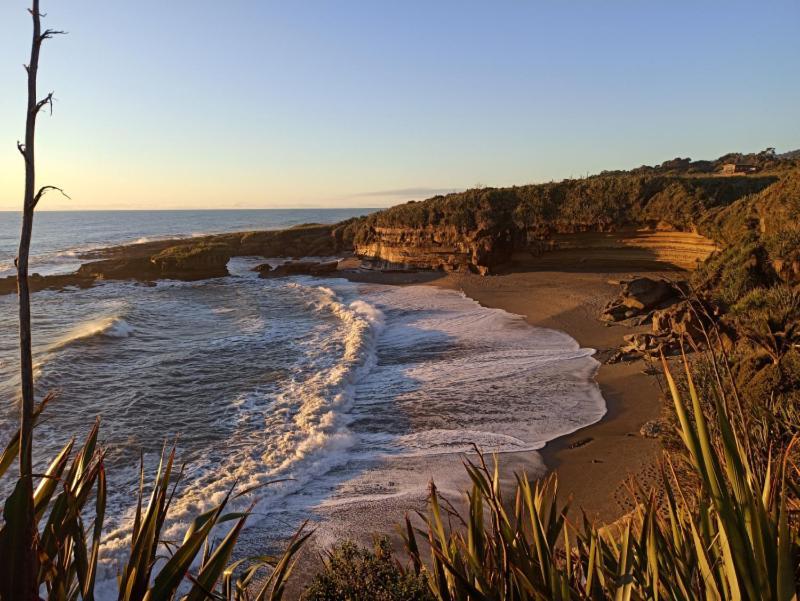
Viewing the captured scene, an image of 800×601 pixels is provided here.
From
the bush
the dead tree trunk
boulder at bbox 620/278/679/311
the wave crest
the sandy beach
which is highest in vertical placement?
the dead tree trunk

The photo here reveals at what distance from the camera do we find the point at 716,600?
189 centimetres

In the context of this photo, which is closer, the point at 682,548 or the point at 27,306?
the point at 27,306

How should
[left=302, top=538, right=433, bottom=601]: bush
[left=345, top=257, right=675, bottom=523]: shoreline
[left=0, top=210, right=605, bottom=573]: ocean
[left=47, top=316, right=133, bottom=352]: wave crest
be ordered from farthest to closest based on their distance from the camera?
[left=47, top=316, right=133, bottom=352]: wave crest, [left=0, top=210, right=605, bottom=573]: ocean, [left=345, top=257, right=675, bottom=523]: shoreline, [left=302, top=538, right=433, bottom=601]: bush

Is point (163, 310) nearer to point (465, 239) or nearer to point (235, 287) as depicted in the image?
point (235, 287)

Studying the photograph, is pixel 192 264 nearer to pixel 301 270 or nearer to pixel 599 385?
pixel 301 270

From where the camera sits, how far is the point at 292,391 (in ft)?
37.1

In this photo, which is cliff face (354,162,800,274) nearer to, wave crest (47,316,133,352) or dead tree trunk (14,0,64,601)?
wave crest (47,316,133,352)

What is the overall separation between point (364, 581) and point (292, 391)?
7948 mm

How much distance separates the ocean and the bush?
5.15ft

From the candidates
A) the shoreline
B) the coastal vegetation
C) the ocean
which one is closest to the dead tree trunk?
the coastal vegetation

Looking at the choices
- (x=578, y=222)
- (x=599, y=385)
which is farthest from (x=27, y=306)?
(x=578, y=222)

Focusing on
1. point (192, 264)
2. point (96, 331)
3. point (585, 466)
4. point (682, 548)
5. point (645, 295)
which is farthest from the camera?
point (192, 264)

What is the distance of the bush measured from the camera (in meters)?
3.33

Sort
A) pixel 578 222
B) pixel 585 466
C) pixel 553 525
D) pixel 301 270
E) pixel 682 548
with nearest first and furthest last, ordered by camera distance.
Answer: pixel 682 548
pixel 553 525
pixel 585 466
pixel 578 222
pixel 301 270
